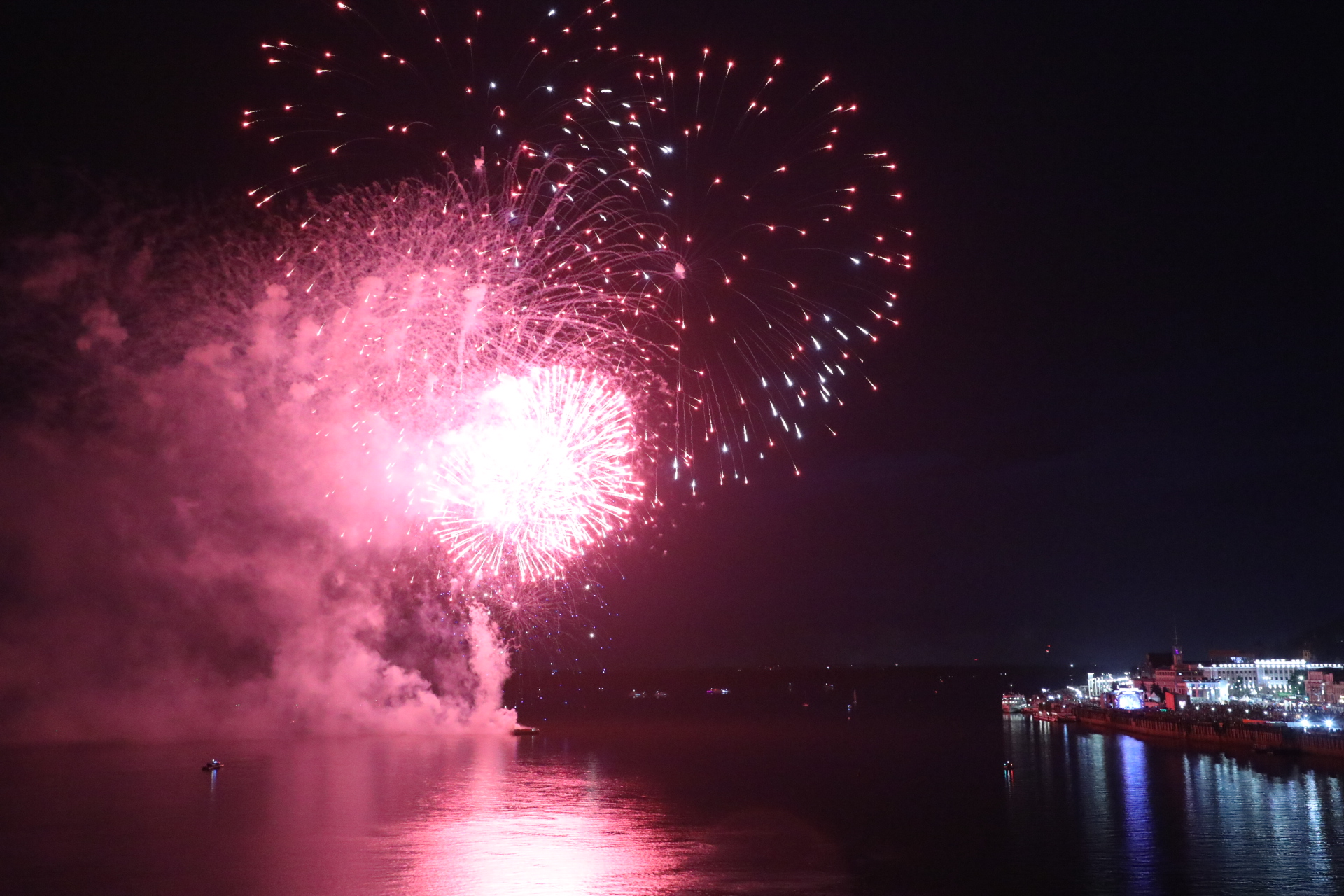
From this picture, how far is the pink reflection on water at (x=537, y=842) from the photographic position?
20234 millimetres

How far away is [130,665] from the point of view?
46.4 m

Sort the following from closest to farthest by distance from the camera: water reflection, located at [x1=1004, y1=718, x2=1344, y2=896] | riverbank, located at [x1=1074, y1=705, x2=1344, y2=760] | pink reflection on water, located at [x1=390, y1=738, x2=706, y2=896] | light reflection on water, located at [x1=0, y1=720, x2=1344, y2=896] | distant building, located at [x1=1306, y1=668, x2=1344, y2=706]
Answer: pink reflection on water, located at [x1=390, y1=738, x2=706, y2=896] → light reflection on water, located at [x1=0, y1=720, x2=1344, y2=896] → water reflection, located at [x1=1004, y1=718, x2=1344, y2=896] → riverbank, located at [x1=1074, y1=705, x2=1344, y2=760] → distant building, located at [x1=1306, y1=668, x2=1344, y2=706]

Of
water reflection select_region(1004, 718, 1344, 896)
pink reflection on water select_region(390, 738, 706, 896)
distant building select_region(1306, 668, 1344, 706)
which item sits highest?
pink reflection on water select_region(390, 738, 706, 896)

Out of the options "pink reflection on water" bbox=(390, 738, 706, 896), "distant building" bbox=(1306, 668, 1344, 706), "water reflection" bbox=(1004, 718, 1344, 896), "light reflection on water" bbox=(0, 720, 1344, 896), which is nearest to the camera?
"pink reflection on water" bbox=(390, 738, 706, 896)

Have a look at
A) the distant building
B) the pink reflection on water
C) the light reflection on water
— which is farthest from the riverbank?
the pink reflection on water

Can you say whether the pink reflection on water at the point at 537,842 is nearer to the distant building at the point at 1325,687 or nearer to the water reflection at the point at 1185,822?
the water reflection at the point at 1185,822

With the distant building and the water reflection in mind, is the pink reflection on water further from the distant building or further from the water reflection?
the distant building

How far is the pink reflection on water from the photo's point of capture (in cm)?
2023

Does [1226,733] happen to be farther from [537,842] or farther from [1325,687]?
[537,842]

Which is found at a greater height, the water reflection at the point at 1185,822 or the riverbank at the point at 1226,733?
the water reflection at the point at 1185,822

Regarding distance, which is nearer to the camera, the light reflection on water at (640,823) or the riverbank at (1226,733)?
the light reflection on water at (640,823)

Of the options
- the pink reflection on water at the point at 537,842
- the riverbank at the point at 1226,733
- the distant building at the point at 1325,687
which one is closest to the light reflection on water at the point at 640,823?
the pink reflection on water at the point at 537,842

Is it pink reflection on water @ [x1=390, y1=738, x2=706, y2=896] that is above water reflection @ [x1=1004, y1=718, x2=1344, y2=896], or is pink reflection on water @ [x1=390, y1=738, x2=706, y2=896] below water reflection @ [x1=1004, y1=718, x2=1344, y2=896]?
above

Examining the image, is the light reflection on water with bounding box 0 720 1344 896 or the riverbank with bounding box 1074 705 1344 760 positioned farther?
the riverbank with bounding box 1074 705 1344 760
